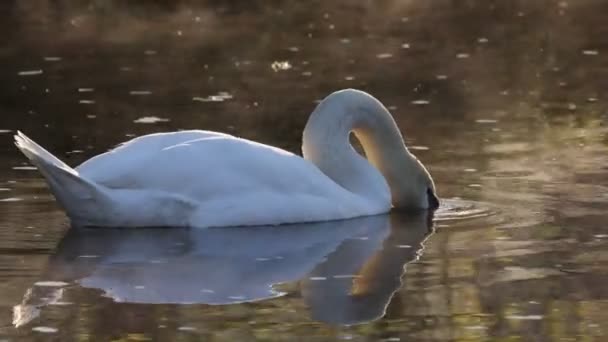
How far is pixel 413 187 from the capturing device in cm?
1020

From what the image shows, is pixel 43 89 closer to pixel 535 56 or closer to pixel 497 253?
pixel 535 56

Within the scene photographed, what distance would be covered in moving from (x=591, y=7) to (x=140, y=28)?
6.17 meters

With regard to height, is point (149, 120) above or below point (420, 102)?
above

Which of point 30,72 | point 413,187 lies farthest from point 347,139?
point 30,72

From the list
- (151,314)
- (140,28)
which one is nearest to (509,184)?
(151,314)

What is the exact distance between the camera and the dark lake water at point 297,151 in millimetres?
7230

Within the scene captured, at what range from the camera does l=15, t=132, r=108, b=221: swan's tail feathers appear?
8.83 m

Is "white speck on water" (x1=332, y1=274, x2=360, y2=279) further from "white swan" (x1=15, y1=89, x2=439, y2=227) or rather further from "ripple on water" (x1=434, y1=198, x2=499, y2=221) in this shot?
"ripple on water" (x1=434, y1=198, x2=499, y2=221)

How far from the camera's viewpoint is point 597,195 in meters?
10.1

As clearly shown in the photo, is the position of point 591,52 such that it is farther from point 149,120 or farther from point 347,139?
point 347,139

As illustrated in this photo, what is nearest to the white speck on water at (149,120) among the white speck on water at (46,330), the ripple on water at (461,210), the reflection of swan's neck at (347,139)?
the reflection of swan's neck at (347,139)

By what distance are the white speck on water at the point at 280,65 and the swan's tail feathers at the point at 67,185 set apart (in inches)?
314

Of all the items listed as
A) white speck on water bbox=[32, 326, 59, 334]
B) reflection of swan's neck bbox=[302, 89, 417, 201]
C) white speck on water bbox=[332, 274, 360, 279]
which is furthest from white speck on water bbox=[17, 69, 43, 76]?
white speck on water bbox=[32, 326, 59, 334]

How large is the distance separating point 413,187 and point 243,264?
2.03 meters
